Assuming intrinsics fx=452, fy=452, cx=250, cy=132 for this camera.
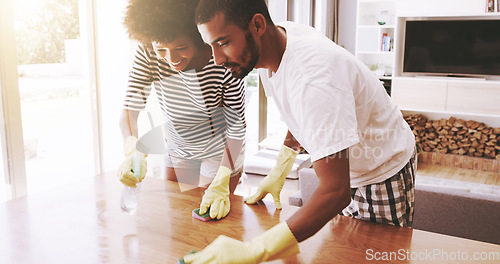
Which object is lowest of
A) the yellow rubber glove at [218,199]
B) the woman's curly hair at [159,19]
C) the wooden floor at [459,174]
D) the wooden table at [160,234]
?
the wooden floor at [459,174]

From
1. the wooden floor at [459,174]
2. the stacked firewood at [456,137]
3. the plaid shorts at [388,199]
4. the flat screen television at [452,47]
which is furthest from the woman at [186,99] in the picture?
the flat screen television at [452,47]

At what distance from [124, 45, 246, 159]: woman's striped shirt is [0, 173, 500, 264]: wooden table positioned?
0.37 metres

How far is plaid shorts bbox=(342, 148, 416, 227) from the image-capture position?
1337 mm

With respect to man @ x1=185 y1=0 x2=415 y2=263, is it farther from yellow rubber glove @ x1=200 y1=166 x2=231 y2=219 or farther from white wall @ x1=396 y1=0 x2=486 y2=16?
white wall @ x1=396 y1=0 x2=486 y2=16

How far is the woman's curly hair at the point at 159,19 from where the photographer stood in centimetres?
142

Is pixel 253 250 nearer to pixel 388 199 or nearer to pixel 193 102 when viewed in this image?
pixel 388 199

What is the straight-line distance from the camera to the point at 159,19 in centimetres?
143

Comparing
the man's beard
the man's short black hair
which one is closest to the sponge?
the man's beard

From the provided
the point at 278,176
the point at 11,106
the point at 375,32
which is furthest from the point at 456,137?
the point at 11,106

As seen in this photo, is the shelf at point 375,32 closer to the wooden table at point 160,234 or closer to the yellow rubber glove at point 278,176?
the yellow rubber glove at point 278,176

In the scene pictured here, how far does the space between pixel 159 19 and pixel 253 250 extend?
0.80m

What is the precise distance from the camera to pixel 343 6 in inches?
231

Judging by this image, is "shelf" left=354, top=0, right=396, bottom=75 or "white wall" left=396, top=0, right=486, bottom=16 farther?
"shelf" left=354, top=0, right=396, bottom=75

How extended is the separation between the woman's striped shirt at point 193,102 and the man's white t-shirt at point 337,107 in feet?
1.00
